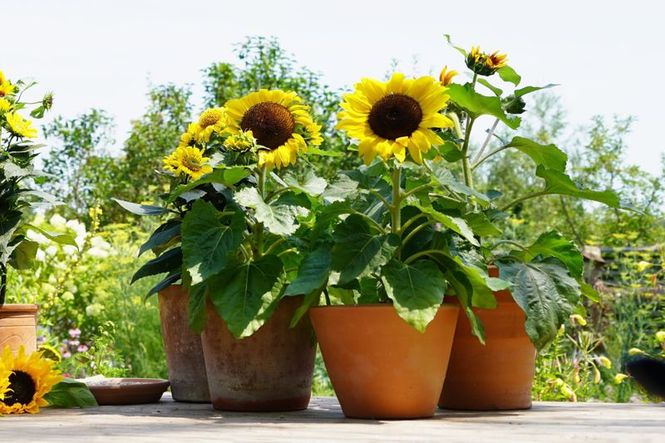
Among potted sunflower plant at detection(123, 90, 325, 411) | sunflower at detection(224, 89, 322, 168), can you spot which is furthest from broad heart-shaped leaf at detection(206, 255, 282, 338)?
sunflower at detection(224, 89, 322, 168)

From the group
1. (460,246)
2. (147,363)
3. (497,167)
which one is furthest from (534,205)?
(460,246)

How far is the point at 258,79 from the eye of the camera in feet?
25.9

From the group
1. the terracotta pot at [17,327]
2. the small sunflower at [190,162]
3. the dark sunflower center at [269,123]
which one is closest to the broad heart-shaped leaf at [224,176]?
the dark sunflower center at [269,123]

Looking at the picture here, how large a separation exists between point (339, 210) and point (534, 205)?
8524mm

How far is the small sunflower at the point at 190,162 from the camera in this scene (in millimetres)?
2180

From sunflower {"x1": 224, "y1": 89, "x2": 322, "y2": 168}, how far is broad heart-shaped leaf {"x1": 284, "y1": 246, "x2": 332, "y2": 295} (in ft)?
0.76

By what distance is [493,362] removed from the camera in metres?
2.10

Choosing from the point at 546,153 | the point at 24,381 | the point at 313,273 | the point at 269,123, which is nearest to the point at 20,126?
the point at 24,381

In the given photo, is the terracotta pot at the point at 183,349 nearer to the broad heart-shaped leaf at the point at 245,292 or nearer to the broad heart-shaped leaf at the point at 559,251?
the broad heart-shaped leaf at the point at 245,292

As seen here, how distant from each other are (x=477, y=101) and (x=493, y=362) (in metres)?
0.62

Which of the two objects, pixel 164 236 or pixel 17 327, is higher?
pixel 164 236

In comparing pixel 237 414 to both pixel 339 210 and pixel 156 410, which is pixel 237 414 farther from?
pixel 339 210

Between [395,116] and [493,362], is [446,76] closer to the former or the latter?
[395,116]

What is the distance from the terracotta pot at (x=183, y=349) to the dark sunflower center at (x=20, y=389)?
38 centimetres
